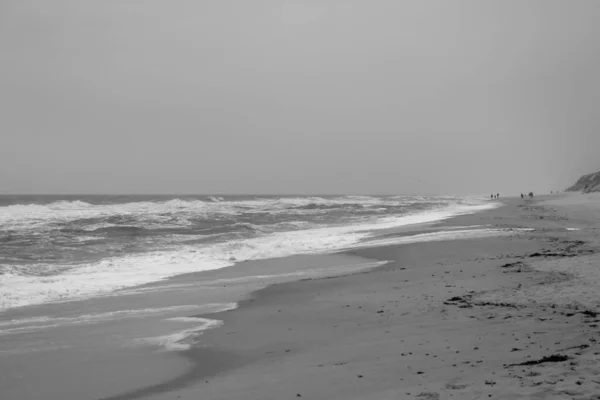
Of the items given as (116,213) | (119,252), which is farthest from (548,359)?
(116,213)

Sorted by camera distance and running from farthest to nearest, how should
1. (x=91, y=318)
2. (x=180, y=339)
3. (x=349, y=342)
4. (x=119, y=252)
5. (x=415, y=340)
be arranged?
(x=119, y=252)
(x=91, y=318)
(x=180, y=339)
(x=349, y=342)
(x=415, y=340)

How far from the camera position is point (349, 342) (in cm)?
621

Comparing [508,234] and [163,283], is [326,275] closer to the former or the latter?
[163,283]

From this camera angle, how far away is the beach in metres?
4.61

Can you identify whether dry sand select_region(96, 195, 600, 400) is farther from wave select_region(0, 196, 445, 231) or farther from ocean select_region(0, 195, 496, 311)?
wave select_region(0, 196, 445, 231)

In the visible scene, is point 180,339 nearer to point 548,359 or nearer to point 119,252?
point 548,359

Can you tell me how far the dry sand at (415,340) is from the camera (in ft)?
14.6

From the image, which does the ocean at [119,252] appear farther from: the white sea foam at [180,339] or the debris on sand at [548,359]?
the debris on sand at [548,359]

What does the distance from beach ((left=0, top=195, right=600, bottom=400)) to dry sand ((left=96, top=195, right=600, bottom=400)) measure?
0.08 feet

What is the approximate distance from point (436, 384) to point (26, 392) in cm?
429

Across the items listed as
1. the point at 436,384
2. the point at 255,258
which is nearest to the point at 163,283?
the point at 255,258

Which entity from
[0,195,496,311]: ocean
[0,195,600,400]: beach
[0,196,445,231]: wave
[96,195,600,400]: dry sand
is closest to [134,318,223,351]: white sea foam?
[0,195,600,400]: beach

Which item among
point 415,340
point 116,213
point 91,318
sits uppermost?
point 116,213

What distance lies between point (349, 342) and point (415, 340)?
85cm
